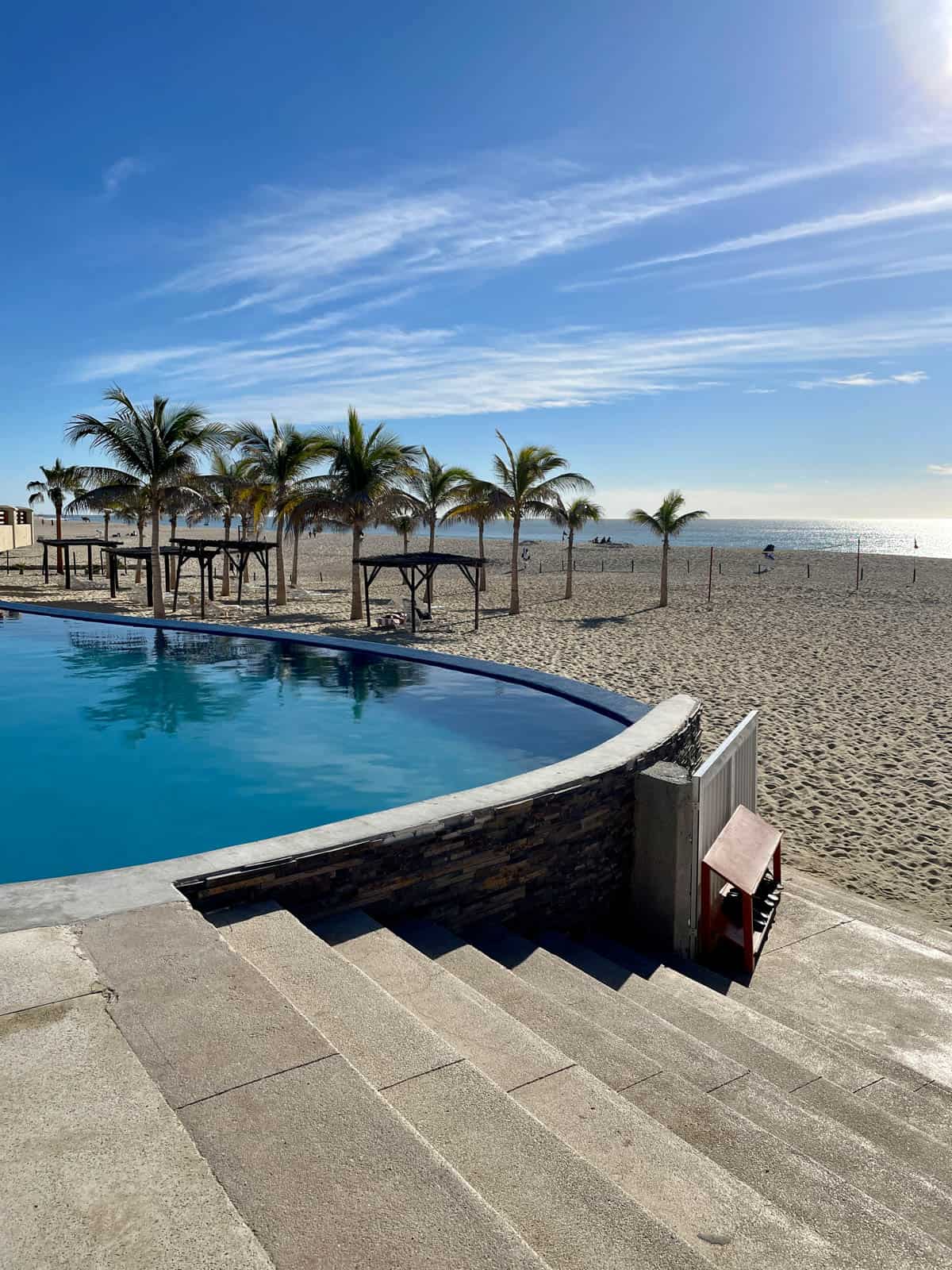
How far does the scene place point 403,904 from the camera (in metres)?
5.17

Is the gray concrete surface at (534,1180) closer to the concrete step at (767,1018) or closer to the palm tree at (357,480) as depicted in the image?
the concrete step at (767,1018)

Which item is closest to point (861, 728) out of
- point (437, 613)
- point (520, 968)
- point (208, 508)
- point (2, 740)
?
point (520, 968)

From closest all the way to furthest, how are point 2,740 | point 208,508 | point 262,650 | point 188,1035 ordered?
1. point 188,1035
2. point 2,740
3. point 262,650
4. point 208,508

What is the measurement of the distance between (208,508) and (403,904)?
3458 centimetres

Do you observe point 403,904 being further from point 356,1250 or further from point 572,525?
point 572,525

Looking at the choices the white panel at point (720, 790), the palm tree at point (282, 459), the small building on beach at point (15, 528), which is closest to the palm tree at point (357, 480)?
the palm tree at point (282, 459)

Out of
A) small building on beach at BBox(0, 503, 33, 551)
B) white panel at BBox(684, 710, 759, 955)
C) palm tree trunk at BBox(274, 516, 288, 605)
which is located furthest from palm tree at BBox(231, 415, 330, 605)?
small building on beach at BBox(0, 503, 33, 551)

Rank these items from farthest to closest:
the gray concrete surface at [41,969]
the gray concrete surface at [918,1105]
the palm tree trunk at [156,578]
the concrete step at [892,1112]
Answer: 1. the palm tree trunk at [156,578]
2. the gray concrete surface at [918,1105]
3. the concrete step at [892,1112]
4. the gray concrete surface at [41,969]

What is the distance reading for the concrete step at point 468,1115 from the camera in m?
2.31

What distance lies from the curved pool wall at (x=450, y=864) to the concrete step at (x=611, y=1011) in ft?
1.12

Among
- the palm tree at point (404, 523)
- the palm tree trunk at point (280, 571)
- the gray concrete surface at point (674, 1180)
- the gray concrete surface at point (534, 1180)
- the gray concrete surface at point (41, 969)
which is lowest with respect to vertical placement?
Answer: the gray concrete surface at point (674, 1180)

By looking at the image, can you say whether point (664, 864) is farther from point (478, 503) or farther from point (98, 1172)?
point (478, 503)

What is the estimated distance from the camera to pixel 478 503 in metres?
29.6

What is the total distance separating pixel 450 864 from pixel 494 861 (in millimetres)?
434
